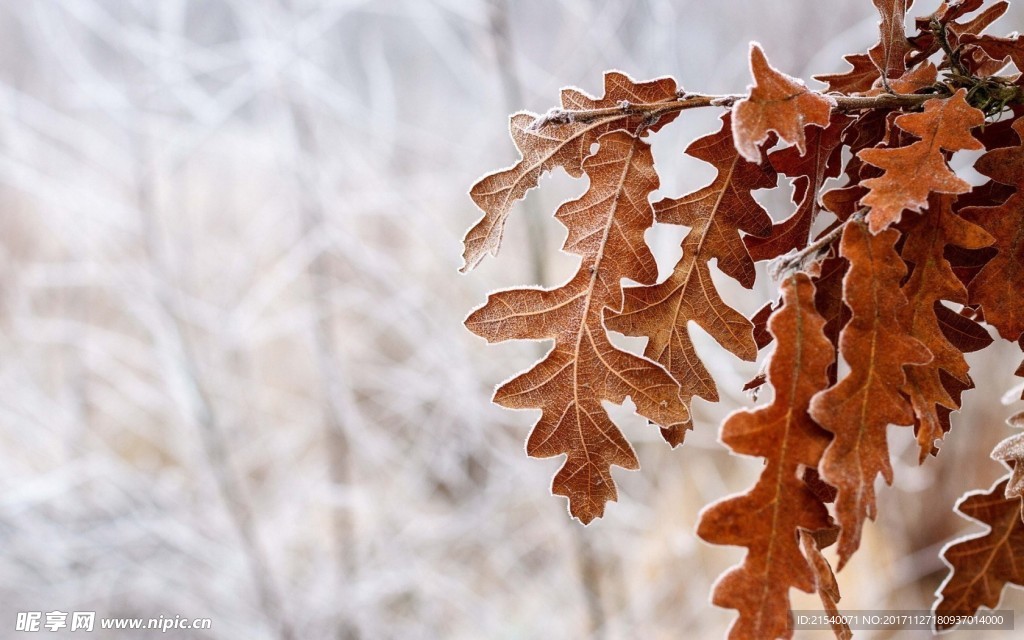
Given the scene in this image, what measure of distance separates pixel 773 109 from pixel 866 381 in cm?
14

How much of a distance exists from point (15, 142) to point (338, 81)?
0.80m

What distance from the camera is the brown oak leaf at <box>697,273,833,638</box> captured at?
32 centimetres

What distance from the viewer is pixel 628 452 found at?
1.31 ft

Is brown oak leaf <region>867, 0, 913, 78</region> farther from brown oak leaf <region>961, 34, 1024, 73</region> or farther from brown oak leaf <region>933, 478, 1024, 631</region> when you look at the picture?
brown oak leaf <region>933, 478, 1024, 631</region>

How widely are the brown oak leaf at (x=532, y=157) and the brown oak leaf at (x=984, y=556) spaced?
1.15 feet

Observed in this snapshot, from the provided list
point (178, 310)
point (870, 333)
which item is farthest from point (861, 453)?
point (178, 310)

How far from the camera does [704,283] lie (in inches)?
16.7

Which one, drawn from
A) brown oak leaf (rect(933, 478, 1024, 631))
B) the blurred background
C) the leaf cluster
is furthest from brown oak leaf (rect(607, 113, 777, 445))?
the blurred background

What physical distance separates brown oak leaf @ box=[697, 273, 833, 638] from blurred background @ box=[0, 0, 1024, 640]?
1.19 metres

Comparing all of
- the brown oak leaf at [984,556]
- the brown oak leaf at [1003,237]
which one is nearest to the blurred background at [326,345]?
the brown oak leaf at [984,556]

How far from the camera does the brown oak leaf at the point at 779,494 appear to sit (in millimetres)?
325

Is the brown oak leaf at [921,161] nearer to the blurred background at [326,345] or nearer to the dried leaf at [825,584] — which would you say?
the dried leaf at [825,584]

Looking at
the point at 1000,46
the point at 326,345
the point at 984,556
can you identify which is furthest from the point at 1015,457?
the point at 326,345

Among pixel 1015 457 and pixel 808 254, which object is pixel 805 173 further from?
pixel 1015 457
